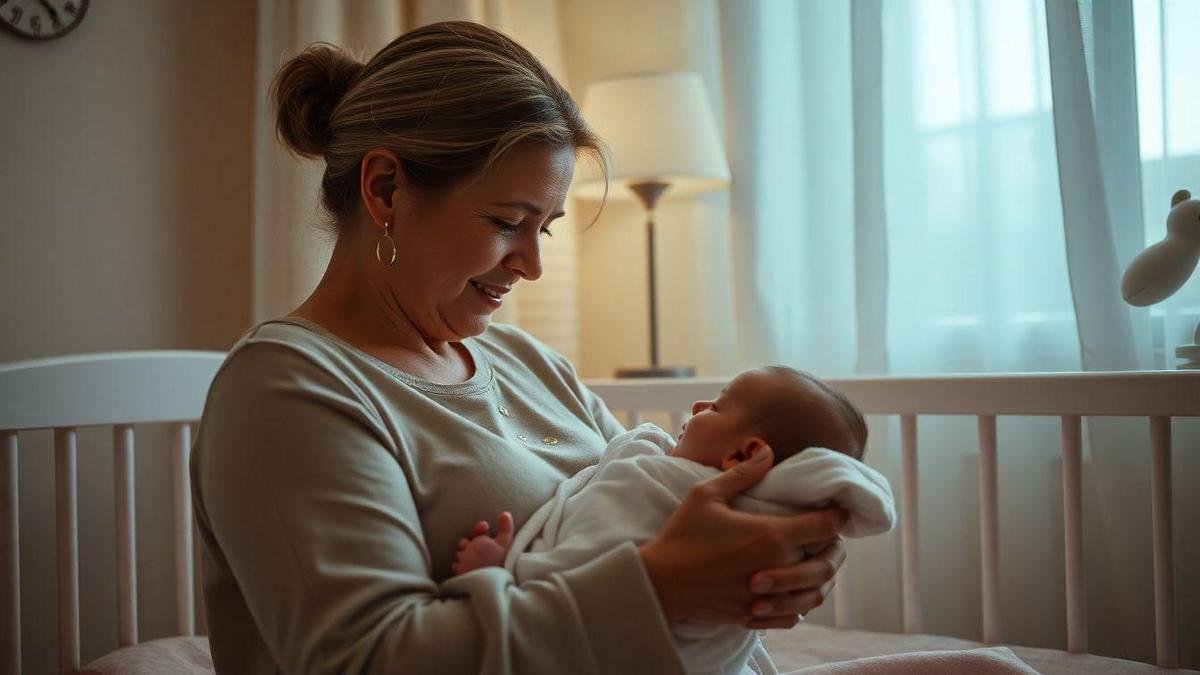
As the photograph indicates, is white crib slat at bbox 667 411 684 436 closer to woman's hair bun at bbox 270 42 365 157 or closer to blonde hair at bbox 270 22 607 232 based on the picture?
blonde hair at bbox 270 22 607 232

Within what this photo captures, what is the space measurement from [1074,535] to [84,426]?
146 cm

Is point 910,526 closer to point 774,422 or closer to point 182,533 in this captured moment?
point 774,422

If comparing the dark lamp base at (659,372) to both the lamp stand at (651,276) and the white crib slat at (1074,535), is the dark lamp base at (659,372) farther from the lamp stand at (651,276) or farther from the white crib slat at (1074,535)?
the white crib slat at (1074,535)

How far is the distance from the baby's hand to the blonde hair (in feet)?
1.22

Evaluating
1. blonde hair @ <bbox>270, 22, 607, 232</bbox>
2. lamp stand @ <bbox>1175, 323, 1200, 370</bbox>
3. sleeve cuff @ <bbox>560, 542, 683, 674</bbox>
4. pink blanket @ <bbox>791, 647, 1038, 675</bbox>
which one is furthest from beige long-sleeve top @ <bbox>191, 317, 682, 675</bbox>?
lamp stand @ <bbox>1175, 323, 1200, 370</bbox>

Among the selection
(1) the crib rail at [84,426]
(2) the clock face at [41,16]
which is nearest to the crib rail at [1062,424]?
(1) the crib rail at [84,426]

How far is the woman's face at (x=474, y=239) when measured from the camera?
111 cm

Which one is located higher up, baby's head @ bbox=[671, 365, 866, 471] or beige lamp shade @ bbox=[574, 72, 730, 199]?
beige lamp shade @ bbox=[574, 72, 730, 199]

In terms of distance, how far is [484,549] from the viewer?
994 mm

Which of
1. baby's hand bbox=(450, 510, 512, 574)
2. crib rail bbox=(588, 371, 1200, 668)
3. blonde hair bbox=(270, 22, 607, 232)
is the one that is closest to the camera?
baby's hand bbox=(450, 510, 512, 574)

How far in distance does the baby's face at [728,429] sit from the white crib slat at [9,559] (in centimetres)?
94

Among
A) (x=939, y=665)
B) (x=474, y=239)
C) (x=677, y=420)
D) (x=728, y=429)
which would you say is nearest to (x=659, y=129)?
(x=677, y=420)

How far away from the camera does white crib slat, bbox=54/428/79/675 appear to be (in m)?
1.47

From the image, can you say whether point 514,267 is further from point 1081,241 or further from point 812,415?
point 1081,241
